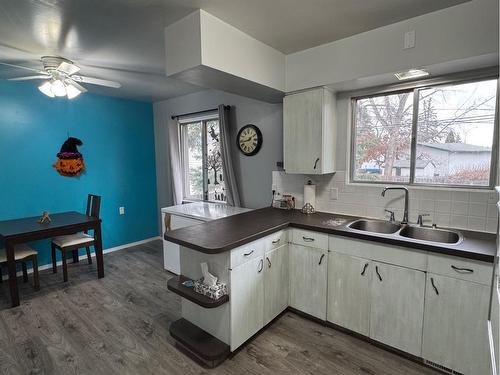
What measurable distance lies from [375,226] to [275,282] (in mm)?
1038

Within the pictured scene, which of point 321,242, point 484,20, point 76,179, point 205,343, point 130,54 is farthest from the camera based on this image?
point 76,179

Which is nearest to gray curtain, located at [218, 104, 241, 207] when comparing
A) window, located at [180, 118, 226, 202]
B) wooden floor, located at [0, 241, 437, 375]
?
window, located at [180, 118, 226, 202]

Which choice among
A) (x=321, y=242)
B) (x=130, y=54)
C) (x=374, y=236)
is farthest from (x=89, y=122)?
(x=374, y=236)

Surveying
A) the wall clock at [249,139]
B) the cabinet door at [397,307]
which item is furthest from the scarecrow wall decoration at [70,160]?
the cabinet door at [397,307]

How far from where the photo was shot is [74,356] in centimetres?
206

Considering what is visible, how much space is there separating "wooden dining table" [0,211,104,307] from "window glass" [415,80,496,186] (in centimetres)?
361

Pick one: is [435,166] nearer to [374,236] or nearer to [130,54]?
[374,236]

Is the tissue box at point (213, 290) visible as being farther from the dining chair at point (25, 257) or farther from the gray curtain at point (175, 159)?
the gray curtain at point (175, 159)

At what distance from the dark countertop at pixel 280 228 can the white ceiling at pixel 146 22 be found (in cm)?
158

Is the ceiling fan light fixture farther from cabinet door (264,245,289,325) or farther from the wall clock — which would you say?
cabinet door (264,245,289,325)

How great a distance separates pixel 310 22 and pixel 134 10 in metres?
1.26

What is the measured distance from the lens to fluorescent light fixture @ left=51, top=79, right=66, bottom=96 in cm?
265

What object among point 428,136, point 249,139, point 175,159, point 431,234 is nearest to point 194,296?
point 431,234

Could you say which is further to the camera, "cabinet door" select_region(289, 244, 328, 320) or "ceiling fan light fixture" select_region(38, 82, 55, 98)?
"ceiling fan light fixture" select_region(38, 82, 55, 98)
